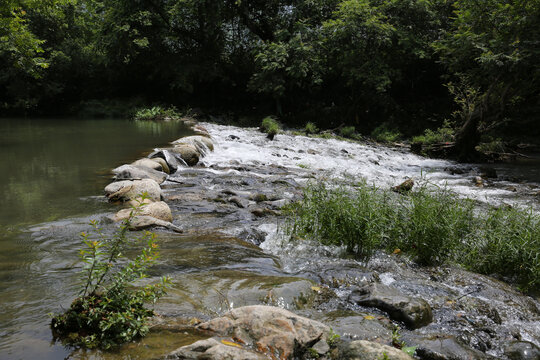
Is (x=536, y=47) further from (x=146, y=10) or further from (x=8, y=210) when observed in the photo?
(x=146, y=10)

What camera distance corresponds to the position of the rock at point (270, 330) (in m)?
2.66

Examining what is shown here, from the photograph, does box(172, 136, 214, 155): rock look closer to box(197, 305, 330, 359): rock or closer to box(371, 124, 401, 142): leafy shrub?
box(371, 124, 401, 142): leafy shrub

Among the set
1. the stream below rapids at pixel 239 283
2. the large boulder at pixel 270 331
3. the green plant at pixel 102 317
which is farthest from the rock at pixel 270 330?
the green plant at pixel 102 317

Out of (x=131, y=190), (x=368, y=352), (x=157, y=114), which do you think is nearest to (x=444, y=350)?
(x=368, y=352)

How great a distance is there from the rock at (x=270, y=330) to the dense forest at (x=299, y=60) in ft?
38.1

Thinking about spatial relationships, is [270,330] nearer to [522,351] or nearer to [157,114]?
[522,351]

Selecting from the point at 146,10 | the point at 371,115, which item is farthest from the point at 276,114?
the point at 146,10

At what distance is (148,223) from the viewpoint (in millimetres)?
5309

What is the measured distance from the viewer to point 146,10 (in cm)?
2622

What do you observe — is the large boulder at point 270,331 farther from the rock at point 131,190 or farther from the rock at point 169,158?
the rock at point 169,158

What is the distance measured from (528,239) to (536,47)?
358 inches

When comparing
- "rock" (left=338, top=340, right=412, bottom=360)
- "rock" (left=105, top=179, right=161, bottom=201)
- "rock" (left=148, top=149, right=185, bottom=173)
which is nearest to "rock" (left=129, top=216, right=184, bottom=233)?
"rock" (left=105, top=179, right=161, bottom=201)

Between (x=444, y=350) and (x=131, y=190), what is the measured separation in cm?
545

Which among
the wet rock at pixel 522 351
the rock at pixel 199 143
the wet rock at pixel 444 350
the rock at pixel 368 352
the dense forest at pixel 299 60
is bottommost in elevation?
the wet rock at pixel 522 351
